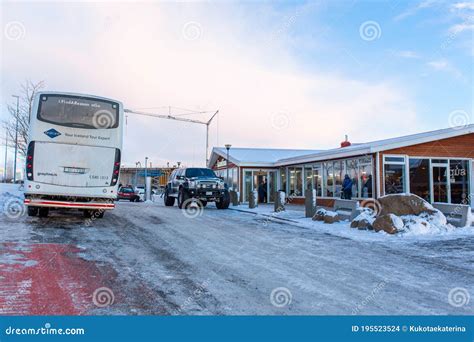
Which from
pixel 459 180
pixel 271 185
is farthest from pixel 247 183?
pixel 459 180

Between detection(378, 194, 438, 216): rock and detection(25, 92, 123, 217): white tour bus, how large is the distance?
8281 millimetres

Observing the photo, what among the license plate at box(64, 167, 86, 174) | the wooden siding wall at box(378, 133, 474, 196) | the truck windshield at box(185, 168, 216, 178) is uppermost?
the wooden siding wall at box(378, 133, 474, 196)

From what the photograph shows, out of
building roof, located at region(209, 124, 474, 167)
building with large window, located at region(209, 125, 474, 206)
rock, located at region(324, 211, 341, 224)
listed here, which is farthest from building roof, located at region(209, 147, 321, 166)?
rock, located at region(324, 211, 341, 224)

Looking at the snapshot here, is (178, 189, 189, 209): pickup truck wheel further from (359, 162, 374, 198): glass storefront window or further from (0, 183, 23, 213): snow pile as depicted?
(359, 162, 374, 198): glass storefront window

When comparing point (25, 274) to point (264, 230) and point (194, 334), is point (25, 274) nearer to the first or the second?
point (194, 334)

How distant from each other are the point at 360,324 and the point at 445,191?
675 inches

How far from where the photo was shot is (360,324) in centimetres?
436

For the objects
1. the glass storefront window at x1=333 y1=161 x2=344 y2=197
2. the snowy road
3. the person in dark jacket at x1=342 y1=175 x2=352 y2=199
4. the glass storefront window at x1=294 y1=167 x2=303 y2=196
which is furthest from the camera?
the glass storefront window at x1=294 y1=167 x2=303 y2=196

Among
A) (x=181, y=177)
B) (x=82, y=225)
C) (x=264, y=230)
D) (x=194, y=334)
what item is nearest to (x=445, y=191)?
(x=264, y=230)

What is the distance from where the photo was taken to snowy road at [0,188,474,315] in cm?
474

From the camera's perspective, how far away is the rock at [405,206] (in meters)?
12.1

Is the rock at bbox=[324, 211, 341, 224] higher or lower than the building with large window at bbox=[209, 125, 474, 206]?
lower

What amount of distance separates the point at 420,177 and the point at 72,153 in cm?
1518

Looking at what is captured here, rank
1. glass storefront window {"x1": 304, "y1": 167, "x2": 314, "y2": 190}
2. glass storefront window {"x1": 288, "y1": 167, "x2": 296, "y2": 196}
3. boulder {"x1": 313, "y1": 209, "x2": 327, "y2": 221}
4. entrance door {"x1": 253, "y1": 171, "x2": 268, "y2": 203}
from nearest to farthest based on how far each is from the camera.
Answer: boulder {"x1": 313, "y1": 209, "x2": 327, "y2": 221} < glass storefront window {"x1": 304, "y1": 167, "x2": 314, "y2": 190} < glass storefront window {"x1": 288, "y1": 167, "x2": 296, "y2": 196} < entrance door {"x1": 253, "y1": 171, "x2": 268, "y2": 203}
